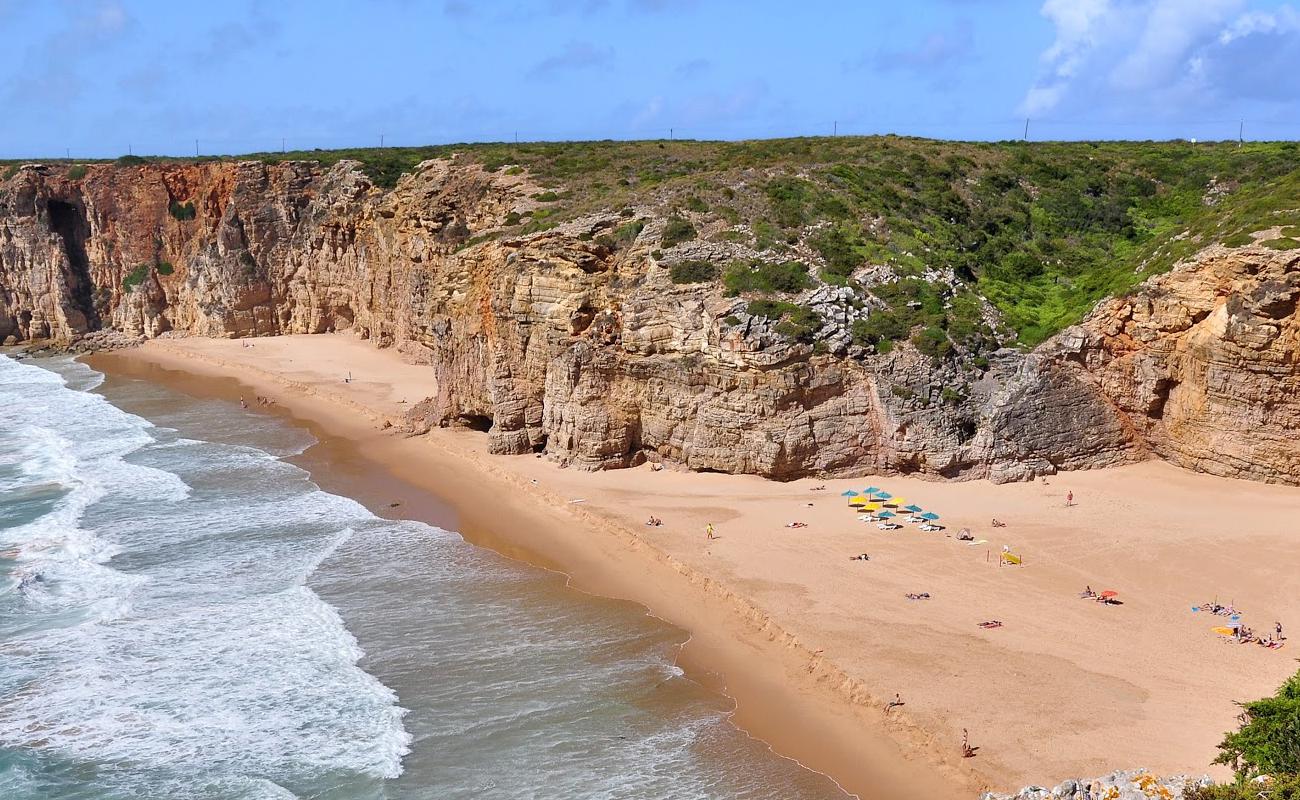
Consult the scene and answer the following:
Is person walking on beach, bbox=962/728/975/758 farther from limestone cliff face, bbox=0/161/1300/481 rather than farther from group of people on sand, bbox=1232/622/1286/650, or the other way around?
limestone cliff face, bbox=0/161/1300/481

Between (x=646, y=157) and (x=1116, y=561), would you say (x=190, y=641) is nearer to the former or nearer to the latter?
(x=1116, y=561)

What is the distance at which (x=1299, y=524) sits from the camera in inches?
1016

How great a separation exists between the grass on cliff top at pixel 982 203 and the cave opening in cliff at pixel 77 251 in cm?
3184

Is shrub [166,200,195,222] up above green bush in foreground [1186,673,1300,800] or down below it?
above

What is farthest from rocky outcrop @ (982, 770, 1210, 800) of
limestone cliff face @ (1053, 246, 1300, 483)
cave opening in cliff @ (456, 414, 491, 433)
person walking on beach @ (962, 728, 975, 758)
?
cave opening in cliff @ (456, 414, 491, 433)

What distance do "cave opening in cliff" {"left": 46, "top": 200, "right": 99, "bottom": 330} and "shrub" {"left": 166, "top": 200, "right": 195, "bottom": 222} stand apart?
6190 mm

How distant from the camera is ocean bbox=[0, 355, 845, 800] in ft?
55.8

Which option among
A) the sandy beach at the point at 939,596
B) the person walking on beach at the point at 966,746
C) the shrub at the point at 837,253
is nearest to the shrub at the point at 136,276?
the sandy beach at the point at 939,596

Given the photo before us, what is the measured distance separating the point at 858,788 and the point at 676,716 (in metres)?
3.69

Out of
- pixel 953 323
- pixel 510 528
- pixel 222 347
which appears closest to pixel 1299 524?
pixel 953 323

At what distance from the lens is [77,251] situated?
68938 mm

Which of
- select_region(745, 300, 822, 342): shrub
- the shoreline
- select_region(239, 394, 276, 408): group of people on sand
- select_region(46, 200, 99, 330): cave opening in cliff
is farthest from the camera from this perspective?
select_region(46, 200, 99, 330): cave opening in cliff

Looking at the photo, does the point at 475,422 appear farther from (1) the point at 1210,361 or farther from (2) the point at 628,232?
(1) the point at 1210,361

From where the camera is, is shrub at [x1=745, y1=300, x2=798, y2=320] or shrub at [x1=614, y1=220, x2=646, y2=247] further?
shrub at [x1=614, y1=220, x2=646, y2=247]
